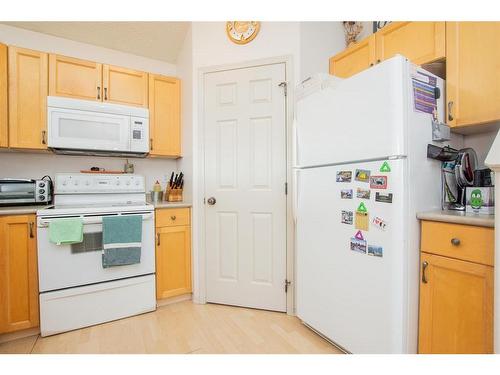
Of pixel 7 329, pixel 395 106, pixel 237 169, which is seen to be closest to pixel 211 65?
pixel 237 169

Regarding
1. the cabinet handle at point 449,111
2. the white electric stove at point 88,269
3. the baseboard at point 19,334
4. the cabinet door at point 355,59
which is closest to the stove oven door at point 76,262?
the white electric stove at point 88,269

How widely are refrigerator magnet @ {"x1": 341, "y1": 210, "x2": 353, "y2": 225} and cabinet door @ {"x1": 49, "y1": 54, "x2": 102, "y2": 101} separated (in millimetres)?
2224

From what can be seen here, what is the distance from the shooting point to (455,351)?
1.13 meters

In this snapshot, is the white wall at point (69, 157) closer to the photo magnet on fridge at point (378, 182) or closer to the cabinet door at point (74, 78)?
the cabinet door at point (74, 78)

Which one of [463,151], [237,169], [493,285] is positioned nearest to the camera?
[493,285]

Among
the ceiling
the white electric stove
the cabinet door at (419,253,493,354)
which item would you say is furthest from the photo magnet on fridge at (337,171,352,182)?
the ceiling

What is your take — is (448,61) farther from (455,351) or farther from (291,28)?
(455,351)

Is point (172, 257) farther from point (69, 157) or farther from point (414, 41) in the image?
point (414, 41)

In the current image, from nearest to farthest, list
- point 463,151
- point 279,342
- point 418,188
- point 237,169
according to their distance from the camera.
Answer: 1. point 418,188
2. point 463,151
3. point 279,342
4. point 237,169

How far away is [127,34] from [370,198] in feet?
8.49

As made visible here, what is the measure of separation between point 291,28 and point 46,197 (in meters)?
2.39

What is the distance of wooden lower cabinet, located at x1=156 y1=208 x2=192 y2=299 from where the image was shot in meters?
2.17

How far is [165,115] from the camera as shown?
250 cm

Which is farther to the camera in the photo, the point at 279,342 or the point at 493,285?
the point at 279,342
